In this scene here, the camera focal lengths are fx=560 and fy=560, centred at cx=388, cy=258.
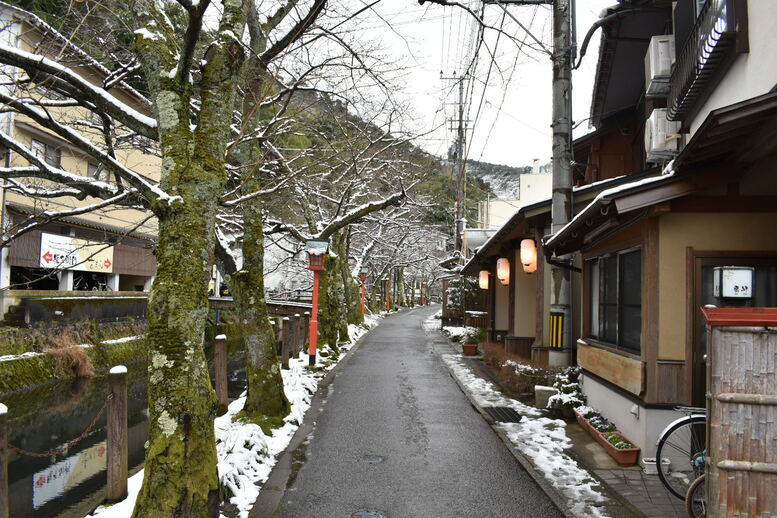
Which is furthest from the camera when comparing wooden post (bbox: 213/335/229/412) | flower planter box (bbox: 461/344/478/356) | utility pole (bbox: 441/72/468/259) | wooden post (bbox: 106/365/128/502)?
utility pole (bbox: 441/72/468/259)

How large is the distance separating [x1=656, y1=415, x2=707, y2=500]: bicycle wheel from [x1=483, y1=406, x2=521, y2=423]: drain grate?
3.54 metres

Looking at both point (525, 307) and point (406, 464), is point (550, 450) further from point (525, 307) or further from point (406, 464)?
point (525, 307)

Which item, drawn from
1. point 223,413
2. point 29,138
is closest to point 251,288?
point 223,413

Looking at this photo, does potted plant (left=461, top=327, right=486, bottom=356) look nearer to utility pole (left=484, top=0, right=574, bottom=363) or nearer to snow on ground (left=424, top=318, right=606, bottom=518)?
snow on ground (left=424, top=318, right=606, bottom=518)

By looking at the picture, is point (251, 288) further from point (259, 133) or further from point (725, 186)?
point (725, 186)

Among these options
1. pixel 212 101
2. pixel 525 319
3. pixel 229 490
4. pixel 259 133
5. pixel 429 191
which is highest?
pixel 429 191

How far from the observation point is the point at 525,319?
17.0m

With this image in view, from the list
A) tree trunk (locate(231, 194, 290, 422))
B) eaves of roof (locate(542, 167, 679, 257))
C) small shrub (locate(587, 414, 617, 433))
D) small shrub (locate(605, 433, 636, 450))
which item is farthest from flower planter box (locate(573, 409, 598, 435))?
tree trunk (locate(231, 194, 290, 422))

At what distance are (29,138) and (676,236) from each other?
2441 cm

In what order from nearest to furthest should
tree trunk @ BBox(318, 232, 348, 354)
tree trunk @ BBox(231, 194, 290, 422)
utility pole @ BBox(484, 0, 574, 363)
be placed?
1. tree trunk @ BBox(231, 194, 290, 422)
2. utility pole @ BBox(484, 0, 574, 363)
3. tree trunk @ BBox(318, 232, 348, 354)

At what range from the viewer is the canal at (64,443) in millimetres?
8172

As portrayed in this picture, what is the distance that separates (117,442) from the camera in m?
5.82

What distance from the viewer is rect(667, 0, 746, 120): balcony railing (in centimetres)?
675

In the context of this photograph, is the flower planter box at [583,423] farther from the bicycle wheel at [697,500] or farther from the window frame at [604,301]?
the bicycle wheel at [697,500]
